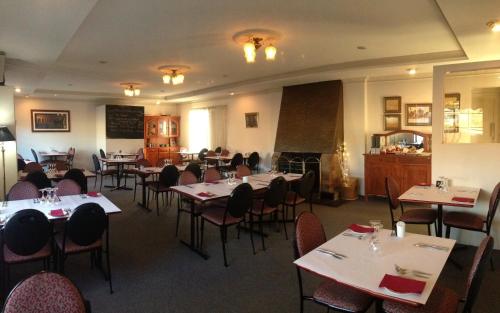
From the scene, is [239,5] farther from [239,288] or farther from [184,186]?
[239,288]

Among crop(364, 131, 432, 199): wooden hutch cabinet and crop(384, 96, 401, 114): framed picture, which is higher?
crop(384, 96, 401, 114): framed picture

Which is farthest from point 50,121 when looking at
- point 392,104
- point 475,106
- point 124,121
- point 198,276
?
point 475,106

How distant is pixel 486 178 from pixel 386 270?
3151 millimetres

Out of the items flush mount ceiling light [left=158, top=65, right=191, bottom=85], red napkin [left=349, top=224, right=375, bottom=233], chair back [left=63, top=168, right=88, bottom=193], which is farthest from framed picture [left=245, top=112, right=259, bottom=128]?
red napkin [left=349, top=224, right=375, bottom=233]

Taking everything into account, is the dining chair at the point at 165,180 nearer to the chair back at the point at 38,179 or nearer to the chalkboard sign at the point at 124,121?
the chair back at the point at 38,179

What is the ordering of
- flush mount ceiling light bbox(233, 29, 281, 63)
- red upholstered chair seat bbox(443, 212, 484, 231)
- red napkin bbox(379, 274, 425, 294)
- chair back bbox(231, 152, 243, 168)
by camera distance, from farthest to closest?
chair back bbox(231, 152, 243, 168) → flush mount ceiling light bbox(233, 29, 281, 63) → red upholstered chair seat bbox(443, 212, 484, 231) → red napkin bbox(379, 274, 425, 294)

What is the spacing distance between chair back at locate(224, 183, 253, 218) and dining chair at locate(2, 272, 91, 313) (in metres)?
2.23

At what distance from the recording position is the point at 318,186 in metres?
7.41

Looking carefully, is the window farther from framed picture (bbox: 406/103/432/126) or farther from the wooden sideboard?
framed picture (bbox: 406/103/432/126)

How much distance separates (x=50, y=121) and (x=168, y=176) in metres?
7.15

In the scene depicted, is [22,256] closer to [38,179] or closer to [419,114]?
[38,179]

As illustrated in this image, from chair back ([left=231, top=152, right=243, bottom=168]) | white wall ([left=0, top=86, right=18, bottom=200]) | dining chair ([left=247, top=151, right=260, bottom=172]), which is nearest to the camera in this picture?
white wall ([left=0, top=86, right=18, bottom=200])

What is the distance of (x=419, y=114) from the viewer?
6871 mm

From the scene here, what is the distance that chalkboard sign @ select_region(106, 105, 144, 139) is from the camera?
1109 cm
